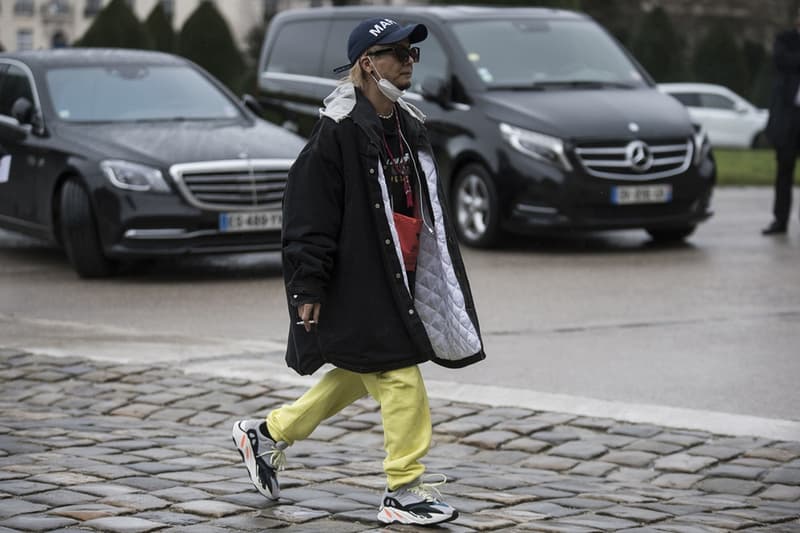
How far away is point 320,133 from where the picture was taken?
570 cm

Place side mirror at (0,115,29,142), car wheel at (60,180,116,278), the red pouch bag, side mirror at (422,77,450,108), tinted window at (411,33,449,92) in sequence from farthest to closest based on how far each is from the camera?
tinted window at (411,33,449,92) < side mirror at (422,77,450,108) < side mirror at (0,115,29,142) < car wheel at (60,180,116,278) < the red pouch bag

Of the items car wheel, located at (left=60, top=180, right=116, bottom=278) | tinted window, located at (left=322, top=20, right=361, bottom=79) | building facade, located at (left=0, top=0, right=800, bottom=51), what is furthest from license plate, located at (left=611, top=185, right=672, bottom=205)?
building facade, located at (left=0, top=0, right=800, bottom=51)

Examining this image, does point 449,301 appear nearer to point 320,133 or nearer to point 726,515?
point 320,133

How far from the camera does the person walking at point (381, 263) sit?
18.4 ft

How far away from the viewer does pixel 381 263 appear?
223 inches

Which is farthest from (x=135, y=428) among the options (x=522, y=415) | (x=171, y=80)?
(x=171, y=80)

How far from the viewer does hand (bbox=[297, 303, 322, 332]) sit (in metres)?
5.61

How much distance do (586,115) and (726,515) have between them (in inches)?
342

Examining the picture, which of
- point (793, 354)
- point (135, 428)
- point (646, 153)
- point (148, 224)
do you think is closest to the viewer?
point (135, 428)

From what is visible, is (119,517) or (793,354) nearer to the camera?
(119,517)

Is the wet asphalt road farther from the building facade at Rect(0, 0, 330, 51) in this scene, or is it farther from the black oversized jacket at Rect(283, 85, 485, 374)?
the building facade at Rect(0, 0, 330, 51)

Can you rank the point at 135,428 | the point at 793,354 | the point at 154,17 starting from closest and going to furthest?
the point at 135,428
the point at 793,354
the point at 154,17

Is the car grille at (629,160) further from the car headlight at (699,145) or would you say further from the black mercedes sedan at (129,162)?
the black mercedes sedan at (129,162)

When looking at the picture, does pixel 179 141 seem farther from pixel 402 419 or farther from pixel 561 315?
pixel 402 419
